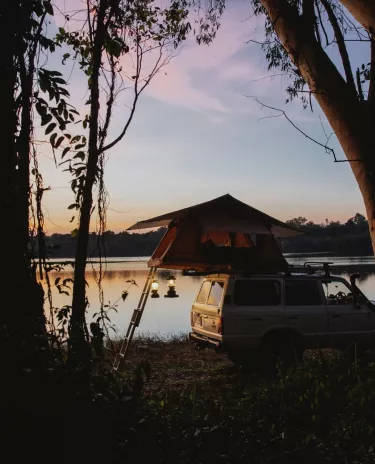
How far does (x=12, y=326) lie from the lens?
4.02 m

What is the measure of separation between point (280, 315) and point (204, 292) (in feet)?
5.96

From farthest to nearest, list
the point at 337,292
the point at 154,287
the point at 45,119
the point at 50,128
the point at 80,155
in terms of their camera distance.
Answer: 1. the point at 154,287
2. the point at 337,292
3. the point at 80,155
4. the point at 50,128
5. the point at 45,119

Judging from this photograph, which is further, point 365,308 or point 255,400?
point 365,308

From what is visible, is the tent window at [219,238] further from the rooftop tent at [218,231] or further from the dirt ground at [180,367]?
the dirt ground at [180,367]

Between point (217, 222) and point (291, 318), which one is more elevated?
point (217, 222)

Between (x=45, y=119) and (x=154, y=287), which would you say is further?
(x=154, y=287)

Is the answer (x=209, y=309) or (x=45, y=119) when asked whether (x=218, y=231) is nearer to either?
(x=209, y=309)

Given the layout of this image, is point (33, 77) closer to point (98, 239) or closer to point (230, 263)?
point (98, 239)

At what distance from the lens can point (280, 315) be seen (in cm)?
1132

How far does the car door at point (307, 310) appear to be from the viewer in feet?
37.4

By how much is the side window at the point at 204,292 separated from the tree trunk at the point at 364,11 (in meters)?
8.00

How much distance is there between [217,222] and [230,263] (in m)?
1.00

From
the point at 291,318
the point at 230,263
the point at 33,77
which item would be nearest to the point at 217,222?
the point at 230,263

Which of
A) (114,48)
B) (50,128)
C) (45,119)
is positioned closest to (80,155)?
(114,48)
